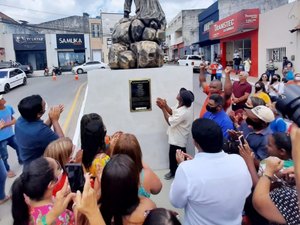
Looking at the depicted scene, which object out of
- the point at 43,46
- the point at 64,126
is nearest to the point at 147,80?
the point at 64,126

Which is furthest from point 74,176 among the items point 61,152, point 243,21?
point 243,21

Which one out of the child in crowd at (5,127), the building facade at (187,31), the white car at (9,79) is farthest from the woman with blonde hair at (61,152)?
the building facade at (187,31)

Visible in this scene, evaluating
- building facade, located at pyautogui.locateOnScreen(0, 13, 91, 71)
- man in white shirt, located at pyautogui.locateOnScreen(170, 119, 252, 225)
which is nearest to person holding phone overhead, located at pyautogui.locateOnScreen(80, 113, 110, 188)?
man in white shirt, located at pyautogui.locateOnScreen(170, 119, 252, 225)

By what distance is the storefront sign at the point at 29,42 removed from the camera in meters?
40.0

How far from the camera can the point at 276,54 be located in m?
21.0

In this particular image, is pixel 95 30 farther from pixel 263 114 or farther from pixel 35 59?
pixel 263 114

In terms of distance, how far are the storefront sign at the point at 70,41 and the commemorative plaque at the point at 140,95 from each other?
3943 centimetres

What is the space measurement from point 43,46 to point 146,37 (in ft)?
129

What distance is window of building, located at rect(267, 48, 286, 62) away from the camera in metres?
20.1

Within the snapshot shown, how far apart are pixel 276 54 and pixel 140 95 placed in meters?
18.3

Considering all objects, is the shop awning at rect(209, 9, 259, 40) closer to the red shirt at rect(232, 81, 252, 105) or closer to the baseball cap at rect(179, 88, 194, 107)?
the red shirt at rect(232, 81, 252, 105)

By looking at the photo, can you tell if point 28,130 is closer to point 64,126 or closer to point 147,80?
point 147,80

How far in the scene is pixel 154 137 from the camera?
565cm

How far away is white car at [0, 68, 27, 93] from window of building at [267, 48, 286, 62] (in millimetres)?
17616
